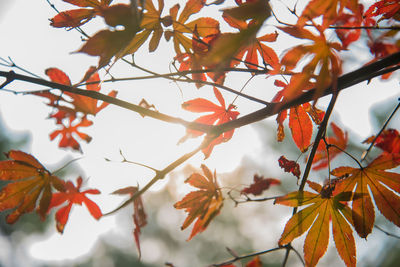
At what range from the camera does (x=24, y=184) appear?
0.75m

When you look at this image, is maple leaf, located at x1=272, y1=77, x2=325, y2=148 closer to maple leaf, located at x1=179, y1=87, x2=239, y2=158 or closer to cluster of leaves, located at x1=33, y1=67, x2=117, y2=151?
maple leaf, located at x1=179, y1=87, x2=239, y2=158

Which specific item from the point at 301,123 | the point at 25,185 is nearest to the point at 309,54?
the point at 301,123

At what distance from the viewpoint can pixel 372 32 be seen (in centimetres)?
61

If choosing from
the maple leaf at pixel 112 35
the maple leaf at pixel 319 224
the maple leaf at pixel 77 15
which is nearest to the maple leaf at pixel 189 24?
the maple leaf at pixel 77 15

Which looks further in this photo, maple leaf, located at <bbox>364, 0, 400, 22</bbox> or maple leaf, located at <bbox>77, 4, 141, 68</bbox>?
maple leaf, located at <bbox>364, 0, 400, 22</bbox>

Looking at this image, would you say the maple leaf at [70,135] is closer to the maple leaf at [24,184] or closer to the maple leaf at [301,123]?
the maple leaf at [24,184]

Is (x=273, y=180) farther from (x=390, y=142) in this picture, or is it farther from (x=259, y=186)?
(x=390, y=142)

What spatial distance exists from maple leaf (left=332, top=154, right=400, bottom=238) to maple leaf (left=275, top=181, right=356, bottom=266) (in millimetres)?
41

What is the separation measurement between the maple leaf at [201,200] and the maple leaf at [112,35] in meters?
0.44

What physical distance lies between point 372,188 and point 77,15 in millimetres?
965

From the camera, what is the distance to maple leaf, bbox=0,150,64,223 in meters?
0.72

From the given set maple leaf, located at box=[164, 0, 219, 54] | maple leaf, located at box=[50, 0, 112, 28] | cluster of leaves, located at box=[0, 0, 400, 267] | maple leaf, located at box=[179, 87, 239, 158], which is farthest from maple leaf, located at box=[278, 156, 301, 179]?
maple leaf, located at box=[50, 0, 112, 28]

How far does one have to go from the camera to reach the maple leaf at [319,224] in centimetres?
70

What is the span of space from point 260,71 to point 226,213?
48.4ft
